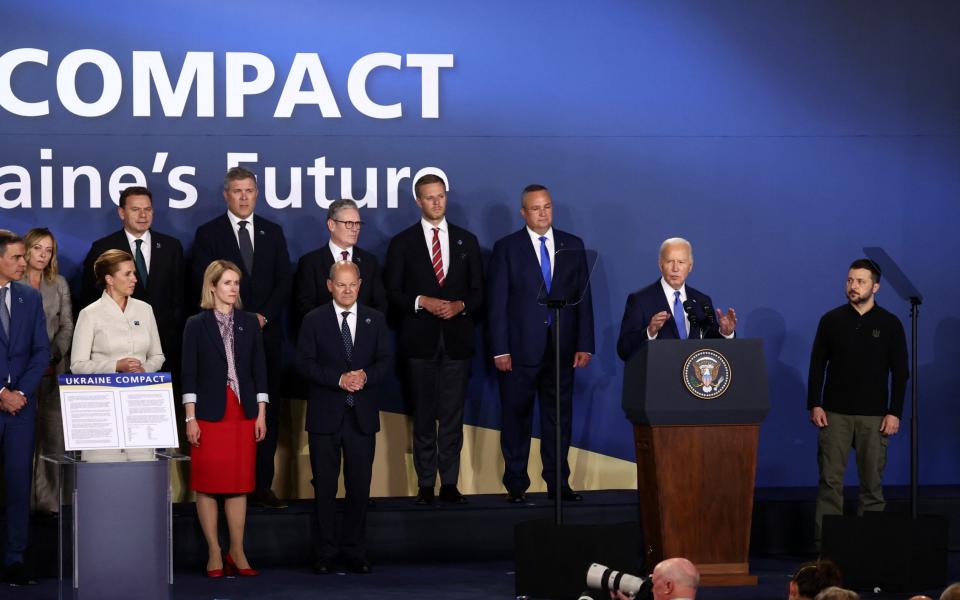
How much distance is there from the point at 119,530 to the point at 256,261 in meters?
2.05

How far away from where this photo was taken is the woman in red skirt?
20.3 feet

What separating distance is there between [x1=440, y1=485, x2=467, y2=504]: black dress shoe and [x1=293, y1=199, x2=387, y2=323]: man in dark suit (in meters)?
1.01

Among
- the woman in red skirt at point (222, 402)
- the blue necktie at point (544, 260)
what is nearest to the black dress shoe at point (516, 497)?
the blue necktie at point (544, 260)

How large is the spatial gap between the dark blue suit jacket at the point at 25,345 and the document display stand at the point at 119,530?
835mm

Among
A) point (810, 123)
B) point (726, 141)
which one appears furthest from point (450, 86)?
point (810, 123)

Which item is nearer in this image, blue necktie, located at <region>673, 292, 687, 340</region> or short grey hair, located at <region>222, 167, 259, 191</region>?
blue necktie, located at <region>673, 292, 687, 340</region>

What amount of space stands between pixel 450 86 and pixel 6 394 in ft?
10.3

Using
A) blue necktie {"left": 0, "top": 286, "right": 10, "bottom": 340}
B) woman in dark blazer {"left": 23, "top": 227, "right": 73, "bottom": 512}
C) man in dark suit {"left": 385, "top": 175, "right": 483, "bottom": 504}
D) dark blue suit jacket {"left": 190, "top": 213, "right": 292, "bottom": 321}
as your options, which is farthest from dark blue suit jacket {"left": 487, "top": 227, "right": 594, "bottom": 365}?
blue necktie {"left": 0, "top": 286, "right": 10, "bottom": 340}

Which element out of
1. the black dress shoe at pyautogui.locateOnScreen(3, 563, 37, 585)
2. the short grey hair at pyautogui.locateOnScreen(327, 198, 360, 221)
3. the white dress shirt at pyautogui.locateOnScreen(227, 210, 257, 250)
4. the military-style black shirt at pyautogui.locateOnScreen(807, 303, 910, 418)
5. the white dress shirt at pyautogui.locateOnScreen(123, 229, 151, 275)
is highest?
the short grey hair at pyautogui.locateOnScreen(327, 198, 360, 221)

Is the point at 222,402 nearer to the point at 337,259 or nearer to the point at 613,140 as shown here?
the point at 337,259

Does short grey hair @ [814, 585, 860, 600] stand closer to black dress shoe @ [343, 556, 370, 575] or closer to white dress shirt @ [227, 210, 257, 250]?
black dress shoe @ [343, 556, 370, 575]

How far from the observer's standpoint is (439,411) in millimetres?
7133

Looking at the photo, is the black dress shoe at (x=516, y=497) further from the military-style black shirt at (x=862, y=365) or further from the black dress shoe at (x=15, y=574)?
the black dress shoe at (x=15, y=574)

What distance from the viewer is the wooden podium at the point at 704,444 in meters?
5.78
